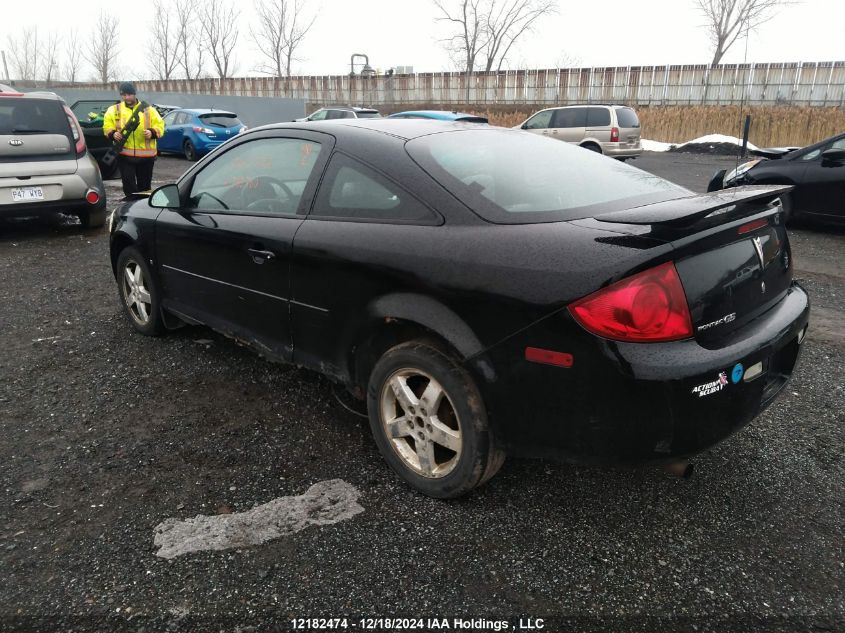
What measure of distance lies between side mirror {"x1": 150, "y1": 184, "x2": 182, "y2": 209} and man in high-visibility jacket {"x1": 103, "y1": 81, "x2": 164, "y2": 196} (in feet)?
16.6

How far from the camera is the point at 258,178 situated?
344cm

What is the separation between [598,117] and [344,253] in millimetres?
15870

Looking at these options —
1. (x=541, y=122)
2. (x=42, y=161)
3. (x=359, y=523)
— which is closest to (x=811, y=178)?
(x=359, y=523)

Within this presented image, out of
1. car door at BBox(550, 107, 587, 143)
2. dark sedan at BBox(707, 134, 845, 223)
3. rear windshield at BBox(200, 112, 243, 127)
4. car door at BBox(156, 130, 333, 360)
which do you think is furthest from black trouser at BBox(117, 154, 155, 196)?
car door at BBox(550, 107, 587, 143)

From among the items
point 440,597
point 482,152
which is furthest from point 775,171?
point 440,597

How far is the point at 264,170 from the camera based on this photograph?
342 centimetres

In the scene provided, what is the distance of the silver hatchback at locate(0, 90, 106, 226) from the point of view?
23.2ft

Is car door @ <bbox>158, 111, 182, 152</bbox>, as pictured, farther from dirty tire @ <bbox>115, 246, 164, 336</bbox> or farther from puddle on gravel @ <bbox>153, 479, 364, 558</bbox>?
puddle on gravel @ <bbox>153, 479, 364, 558</bbox>

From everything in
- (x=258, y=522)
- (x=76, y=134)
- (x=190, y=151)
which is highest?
(x=76, y=134)

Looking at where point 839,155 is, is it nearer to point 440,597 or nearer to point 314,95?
point 440,597

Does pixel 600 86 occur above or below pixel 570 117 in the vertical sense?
above

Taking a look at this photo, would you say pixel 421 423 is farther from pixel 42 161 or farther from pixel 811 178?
pixel 811 178

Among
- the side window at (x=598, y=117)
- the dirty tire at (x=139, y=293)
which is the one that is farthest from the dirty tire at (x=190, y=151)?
the dirty tire at (x=139, y=293)

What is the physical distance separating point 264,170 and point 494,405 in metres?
1.97
